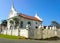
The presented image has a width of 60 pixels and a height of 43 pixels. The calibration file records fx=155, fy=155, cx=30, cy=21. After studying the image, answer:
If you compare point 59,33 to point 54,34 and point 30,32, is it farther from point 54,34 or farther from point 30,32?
point 30,32

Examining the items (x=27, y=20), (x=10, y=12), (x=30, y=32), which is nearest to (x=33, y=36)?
(x=30, y=32)

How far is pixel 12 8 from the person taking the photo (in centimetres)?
6106

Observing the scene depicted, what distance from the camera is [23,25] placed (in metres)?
59.0

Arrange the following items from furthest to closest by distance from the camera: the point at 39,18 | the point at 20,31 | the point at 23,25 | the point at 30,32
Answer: the point at 39,18 < the point at 23,25 < the point at 20,31 < the point at 30,32

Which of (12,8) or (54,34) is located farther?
(12,8)

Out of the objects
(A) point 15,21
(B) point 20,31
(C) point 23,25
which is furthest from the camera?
(C) point 23,25

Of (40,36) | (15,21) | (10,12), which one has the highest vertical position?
(10,12)

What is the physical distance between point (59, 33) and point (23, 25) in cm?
2472

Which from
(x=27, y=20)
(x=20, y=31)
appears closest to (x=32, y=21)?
(x=27, y=20)

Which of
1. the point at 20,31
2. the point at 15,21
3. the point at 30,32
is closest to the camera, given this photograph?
the point at 30,32

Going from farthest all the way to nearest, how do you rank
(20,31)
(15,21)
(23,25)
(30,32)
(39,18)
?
(39,18)
(23,25)
(15,21)
(20,31)
(30,32)

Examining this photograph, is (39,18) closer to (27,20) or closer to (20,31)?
(27,20)

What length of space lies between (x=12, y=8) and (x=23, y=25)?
27.0 ft

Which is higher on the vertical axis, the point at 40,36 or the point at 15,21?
the point at 15,21
